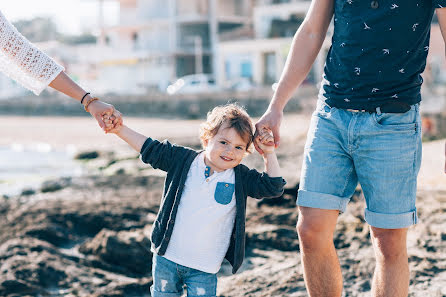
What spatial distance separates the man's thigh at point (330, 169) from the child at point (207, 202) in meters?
0.15

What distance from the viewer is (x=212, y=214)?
8.52 feet

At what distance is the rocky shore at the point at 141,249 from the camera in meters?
3.54

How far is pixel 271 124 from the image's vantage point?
2.74 meters

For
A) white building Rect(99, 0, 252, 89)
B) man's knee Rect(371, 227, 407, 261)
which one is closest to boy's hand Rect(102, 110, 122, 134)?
man's knee Rect(371, 227, 407, 261)

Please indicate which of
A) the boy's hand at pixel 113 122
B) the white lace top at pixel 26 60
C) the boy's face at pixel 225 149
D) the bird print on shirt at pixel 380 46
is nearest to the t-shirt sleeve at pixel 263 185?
the boy's face at pixel 225 149

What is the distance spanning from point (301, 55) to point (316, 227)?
0.85m

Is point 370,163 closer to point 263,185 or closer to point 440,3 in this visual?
point 263,185

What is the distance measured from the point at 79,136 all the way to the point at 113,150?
6.56 m

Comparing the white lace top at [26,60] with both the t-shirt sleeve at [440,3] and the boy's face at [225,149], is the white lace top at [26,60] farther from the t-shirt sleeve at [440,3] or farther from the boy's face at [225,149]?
the t-shirt sleeve at [440,3]

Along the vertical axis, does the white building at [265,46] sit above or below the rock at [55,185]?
above

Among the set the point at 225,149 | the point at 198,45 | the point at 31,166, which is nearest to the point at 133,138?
the point at 225,149

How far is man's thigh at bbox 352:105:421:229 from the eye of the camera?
8.00 feet

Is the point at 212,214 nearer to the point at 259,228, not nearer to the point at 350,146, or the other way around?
the point at 350,146

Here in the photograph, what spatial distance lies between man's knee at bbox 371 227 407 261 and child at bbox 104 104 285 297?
0.49 m
